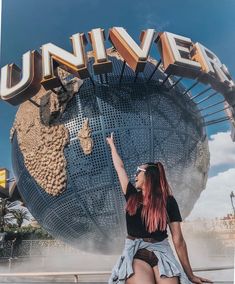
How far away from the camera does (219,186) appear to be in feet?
13.8

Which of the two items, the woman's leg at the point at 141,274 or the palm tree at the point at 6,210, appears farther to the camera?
the palm tree at the point at 6,210

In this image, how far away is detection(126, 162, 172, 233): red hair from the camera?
2.06m

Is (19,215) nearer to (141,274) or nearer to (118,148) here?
(118,148)

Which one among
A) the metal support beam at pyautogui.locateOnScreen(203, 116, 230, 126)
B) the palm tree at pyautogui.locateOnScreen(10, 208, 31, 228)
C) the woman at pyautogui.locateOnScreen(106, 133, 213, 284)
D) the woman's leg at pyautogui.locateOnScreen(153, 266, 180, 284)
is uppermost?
the metal support beam at pyautogui.locateOnScreen(203, 116, 230, 126)

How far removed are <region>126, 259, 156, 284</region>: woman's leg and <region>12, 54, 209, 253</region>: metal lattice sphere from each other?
2177 mm

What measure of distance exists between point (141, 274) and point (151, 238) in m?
0.25

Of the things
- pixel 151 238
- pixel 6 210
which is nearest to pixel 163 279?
pixel 151 238

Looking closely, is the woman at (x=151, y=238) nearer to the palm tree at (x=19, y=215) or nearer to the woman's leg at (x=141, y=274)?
the woman's leg at (x=141, y=274)

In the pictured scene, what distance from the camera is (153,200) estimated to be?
214 centimetres

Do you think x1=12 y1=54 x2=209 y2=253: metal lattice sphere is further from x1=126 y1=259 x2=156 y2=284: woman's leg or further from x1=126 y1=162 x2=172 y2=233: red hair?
x1=126 y1=259 x2=156 y2=284: woman's leg

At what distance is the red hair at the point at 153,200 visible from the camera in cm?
206

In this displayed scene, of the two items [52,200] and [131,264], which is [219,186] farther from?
[131,264]

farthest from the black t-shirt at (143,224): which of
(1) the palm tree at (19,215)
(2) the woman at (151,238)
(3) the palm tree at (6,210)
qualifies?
(1) the palm tree at (19,215)

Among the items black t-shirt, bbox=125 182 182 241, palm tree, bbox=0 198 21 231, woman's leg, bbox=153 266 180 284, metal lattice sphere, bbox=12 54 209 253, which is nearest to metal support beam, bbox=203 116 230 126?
metal lattice sphere, bbox=12 54 209 253
